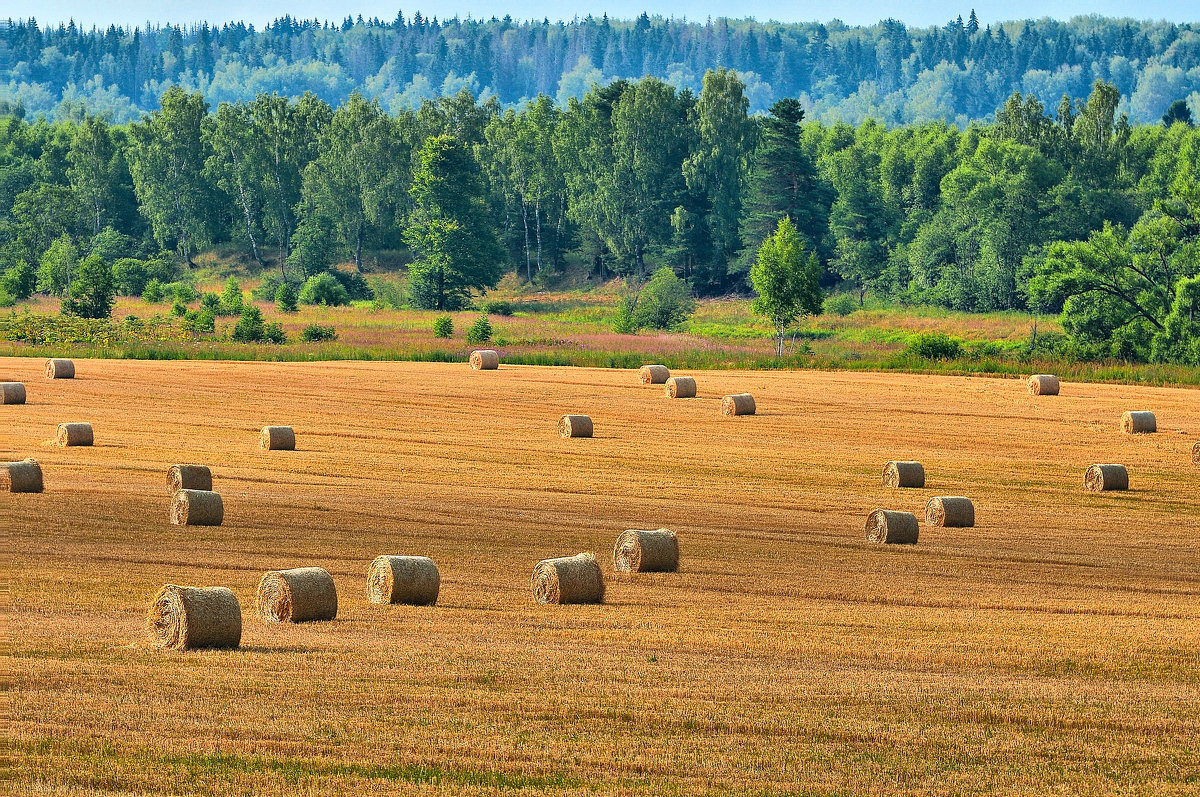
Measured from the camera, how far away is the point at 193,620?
1434 cm

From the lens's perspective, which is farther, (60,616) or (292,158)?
(292,158)

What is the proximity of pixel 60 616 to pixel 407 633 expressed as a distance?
3771 mm

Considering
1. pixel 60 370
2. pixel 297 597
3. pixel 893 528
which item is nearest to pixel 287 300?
pixel 60 370

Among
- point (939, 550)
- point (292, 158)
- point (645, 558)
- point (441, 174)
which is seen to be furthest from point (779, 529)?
point (292, 158)

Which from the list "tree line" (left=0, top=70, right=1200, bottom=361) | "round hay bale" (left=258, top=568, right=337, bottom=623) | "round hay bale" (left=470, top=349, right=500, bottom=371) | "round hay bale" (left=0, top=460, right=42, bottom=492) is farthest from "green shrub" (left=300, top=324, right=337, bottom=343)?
"round hay bale" (left=258, top=568, right=337, bottom=623)

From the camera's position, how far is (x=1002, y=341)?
87312 millimetres

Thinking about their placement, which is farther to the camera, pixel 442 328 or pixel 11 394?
pixel 442 328

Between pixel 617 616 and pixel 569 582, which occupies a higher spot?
pixel 569 582

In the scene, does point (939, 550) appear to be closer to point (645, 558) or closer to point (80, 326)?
point (645, 558)

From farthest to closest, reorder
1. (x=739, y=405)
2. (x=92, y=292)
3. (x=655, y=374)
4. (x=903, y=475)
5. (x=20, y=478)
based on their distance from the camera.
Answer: (x=92, y=292) → (x=655, y=374) → (x=739, y=405) → (x=903, y=475) → (x=20, y=478)

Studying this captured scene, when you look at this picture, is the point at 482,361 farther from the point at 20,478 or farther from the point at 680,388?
the point at 20,478

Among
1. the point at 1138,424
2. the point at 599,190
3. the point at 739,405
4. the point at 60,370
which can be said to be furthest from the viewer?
the point at 599,190

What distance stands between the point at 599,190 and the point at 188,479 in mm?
105724

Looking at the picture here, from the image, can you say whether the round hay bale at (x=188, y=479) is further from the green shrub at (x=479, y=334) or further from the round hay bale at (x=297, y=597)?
the green shrub at (x=479, y=334)
